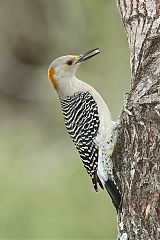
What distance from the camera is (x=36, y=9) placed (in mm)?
9578

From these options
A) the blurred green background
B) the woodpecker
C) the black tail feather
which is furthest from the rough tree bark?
the blurred green background

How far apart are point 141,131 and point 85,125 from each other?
1048 millimetres

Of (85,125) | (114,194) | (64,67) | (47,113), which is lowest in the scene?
(47,113)

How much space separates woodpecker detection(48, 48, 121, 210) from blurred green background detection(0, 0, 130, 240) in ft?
7.85

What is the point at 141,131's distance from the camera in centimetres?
344

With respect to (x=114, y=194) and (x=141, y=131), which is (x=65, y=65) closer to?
(x=114, y=194)

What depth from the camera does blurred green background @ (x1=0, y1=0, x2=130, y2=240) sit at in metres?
6.99

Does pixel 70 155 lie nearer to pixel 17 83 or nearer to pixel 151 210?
pixel 17 83

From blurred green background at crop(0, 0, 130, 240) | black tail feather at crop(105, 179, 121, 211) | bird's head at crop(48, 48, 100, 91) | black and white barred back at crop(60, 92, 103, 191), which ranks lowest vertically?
blurred green background at crop(0, 0, 130, 240)

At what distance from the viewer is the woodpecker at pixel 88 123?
4.26m

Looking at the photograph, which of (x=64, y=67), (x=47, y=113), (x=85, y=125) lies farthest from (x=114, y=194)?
(x=47, y=113)

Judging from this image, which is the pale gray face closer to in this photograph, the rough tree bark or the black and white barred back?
the black and white barred back

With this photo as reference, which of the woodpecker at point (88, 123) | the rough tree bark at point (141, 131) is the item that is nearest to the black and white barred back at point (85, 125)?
the woodpecker at point (88, 123)

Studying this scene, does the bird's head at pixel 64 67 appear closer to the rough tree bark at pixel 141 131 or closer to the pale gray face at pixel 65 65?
the pale gray face at pixel 65 65
